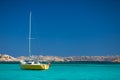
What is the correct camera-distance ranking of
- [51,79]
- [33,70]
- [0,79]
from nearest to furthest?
[0,79] → [51,79] → [33,70]

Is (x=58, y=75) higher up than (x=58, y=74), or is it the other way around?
(x=58, y=74)

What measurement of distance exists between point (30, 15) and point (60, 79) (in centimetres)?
2244

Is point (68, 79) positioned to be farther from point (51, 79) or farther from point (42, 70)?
point (42, 70)

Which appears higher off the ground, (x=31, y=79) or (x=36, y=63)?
(x=36, y=63)

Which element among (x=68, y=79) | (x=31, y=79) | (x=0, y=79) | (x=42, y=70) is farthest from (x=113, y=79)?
(x=42, y=70)

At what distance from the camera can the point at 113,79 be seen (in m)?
44.3

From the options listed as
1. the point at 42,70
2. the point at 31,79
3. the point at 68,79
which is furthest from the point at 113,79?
the point at 42,70

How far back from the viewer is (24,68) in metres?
60.8

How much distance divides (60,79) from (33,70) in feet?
56.7

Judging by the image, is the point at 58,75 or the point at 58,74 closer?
the point at 58,75

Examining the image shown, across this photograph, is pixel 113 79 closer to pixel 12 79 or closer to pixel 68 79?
pixel 68 79

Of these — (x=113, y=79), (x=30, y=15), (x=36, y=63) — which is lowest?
(x=113, y=79)

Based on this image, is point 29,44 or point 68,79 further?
point 29,44

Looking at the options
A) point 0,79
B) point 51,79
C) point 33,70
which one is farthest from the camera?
point 33,70
